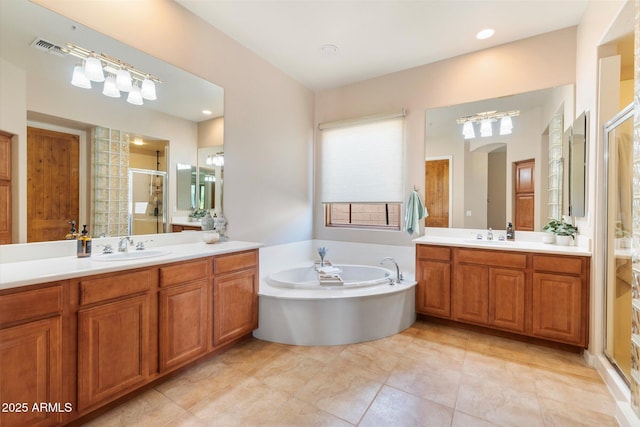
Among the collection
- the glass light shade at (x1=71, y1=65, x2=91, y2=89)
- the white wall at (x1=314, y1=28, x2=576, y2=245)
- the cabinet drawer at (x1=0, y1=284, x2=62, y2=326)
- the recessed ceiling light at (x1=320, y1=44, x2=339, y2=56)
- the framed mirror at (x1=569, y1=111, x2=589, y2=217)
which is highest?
the recessed ceiling light at (x1=320, y1=44, x2=339, y2=56)

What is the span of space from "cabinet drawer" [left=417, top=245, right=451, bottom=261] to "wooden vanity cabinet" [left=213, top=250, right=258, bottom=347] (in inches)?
66.5

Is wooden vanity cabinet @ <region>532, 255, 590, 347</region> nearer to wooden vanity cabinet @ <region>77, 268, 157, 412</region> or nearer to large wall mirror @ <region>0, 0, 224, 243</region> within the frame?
wooden vanity cabinet @ <region>77, 268, 157, 412</region>

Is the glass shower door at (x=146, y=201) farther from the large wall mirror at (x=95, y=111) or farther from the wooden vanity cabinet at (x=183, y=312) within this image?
the wooden vanity cabinet at (x=183, y=312)

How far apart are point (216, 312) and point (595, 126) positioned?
3.21 m

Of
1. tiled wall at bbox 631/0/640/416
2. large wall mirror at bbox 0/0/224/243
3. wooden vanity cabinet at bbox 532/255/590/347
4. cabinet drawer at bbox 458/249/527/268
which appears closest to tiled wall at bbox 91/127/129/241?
large wall mirror at bbox 0/0/224/243

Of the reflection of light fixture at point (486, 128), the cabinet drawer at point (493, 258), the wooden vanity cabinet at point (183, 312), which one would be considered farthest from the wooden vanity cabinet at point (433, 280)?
the wooden vanity cabinet at point (183, 312)

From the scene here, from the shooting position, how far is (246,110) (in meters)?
3.03

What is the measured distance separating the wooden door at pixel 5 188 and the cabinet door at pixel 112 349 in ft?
2.20

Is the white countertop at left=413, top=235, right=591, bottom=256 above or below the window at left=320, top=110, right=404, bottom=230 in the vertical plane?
below

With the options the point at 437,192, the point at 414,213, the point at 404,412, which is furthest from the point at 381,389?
the point at 437,192

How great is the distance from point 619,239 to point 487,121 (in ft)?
5.30

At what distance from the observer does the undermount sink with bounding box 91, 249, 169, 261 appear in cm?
182

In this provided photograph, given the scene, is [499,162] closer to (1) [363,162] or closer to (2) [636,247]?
(1) [363,162]

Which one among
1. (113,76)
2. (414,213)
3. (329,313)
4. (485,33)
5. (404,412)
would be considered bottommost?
(404,412)
